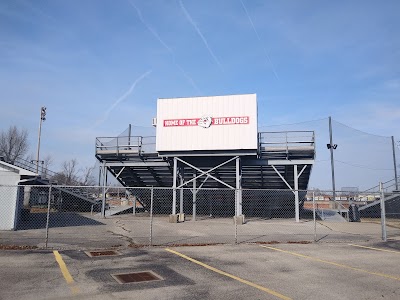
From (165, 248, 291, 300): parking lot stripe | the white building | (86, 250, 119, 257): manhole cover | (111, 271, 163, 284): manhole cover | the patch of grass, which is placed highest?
the white building

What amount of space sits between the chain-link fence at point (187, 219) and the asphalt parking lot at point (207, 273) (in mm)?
1856

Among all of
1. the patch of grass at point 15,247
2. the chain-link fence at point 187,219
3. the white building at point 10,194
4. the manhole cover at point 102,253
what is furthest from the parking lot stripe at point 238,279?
the white building at point 10,194

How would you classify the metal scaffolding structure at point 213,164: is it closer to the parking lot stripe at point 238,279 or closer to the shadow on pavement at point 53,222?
the shadow on pavement at point 53,222

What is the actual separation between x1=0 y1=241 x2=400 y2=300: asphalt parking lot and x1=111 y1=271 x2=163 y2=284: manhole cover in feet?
0.37

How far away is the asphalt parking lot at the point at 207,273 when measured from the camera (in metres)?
5.96

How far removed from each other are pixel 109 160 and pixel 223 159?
8.73 metres

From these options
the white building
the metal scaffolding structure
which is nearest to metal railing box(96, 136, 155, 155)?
the metal scaffolding structure

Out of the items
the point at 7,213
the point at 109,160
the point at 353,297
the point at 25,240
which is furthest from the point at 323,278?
the point at 109,160

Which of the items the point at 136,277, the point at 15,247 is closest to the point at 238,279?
the point at 136,277

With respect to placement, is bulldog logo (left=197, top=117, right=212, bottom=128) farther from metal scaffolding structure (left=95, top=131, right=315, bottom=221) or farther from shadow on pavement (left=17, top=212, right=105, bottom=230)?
shadow on pavement (left=17, top=212, right=105, bottom=230)

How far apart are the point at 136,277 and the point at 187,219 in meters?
16.6

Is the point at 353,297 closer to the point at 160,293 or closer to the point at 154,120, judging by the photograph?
the point at 160,293

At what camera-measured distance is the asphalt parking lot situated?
5.96 metres

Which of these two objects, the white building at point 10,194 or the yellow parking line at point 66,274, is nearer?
the yellow parking line at point 66,274
